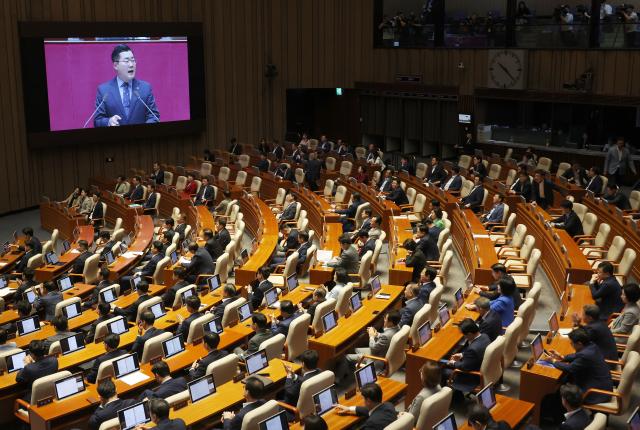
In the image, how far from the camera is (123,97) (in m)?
21.2

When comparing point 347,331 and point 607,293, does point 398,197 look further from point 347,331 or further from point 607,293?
point 347,331

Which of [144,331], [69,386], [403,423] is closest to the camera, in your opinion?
[403,423]

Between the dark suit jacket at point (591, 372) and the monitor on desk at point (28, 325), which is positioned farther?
the monitor on desk at point (28, 325)

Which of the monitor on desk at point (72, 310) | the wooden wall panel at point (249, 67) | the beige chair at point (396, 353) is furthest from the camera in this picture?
the wooden wall panel at point (249, 67)

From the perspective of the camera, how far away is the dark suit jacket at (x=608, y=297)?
8.86m

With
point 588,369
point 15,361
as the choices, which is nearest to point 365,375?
point 588,369

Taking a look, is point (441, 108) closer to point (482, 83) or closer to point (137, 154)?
point (482, 83)

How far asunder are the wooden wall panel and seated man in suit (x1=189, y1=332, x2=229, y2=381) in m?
13.6

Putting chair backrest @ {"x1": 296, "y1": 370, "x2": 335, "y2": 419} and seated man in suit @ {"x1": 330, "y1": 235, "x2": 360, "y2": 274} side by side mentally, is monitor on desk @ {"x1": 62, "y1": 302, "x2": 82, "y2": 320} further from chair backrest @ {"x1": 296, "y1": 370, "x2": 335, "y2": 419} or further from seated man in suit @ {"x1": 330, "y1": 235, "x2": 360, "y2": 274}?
chair backrest @ {"x1": 296, "y1": 370, "x2": 335, "y2": 419}

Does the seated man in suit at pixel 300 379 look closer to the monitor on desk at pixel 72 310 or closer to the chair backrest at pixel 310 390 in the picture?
the chair backrest at pixel 310 390

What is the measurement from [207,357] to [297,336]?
3.64 feet

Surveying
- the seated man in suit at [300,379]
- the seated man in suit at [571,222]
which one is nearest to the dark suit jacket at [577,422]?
the seated man in suit at [300,379]

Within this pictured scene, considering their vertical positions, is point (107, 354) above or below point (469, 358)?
below

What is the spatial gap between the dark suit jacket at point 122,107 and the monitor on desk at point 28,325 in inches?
469
